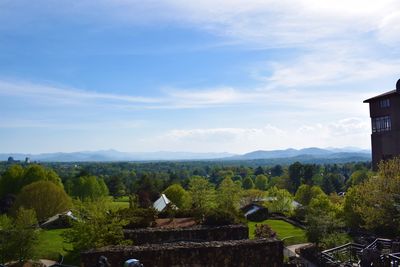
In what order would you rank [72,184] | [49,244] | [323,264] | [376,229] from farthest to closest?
[72,184] < [49,244] < [376,229] < [323,264]

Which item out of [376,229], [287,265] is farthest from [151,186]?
[287,265]

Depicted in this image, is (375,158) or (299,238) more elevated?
(375,158)

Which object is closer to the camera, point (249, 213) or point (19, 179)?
point (249, 213)

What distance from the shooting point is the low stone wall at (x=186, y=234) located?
27.6 meters

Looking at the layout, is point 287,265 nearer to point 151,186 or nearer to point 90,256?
point 90,256

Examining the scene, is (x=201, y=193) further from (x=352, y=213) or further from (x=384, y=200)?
(x=384, y=200)

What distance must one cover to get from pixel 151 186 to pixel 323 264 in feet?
208

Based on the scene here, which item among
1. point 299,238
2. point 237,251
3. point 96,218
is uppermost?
point 96,218

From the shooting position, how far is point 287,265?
2541cm

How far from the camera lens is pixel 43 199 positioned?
58000 millimetres

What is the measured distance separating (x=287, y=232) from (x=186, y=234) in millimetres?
23093

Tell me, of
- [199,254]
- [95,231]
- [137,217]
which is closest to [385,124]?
[137,217]

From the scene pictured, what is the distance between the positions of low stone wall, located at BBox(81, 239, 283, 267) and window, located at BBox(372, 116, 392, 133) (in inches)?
1215

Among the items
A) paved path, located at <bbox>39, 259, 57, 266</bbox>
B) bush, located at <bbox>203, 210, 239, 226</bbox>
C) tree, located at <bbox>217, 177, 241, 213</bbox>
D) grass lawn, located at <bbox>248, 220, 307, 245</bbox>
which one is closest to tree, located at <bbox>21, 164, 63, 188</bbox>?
→ tree, located at <bbox>217, 177, 241, 213</bbox>
